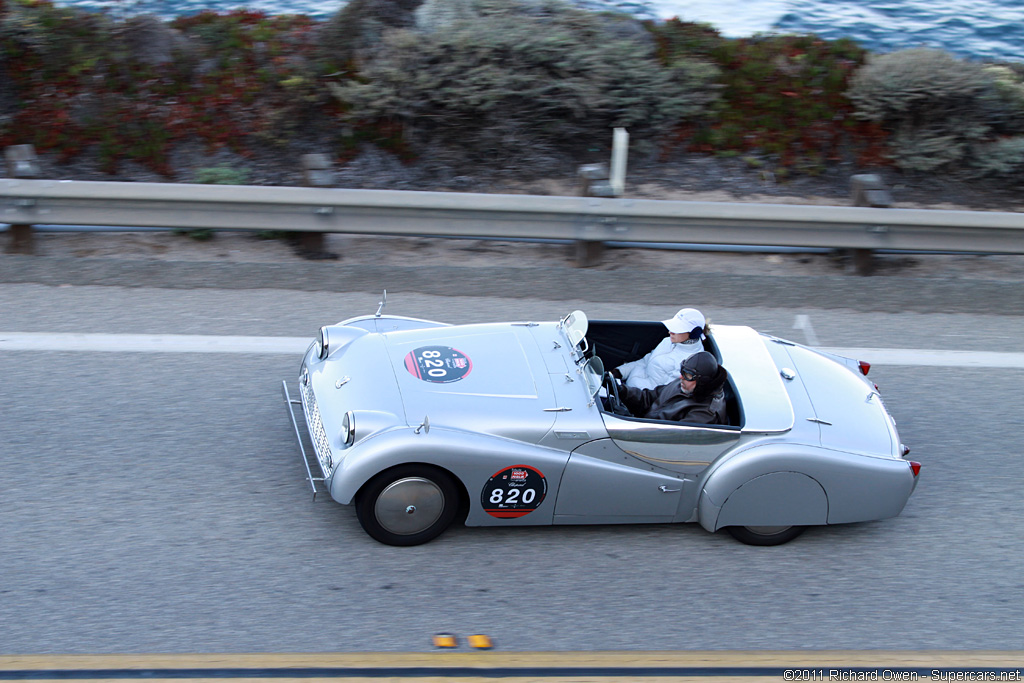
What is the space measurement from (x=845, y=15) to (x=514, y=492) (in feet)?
37.4

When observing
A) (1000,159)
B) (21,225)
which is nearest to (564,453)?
(21,225)

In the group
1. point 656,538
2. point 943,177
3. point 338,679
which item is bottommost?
point 943,177

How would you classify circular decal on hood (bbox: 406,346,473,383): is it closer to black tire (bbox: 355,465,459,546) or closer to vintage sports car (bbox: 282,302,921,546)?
vintage sports car (bbox: 282,302,921,546)

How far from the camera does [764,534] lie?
15.6 ft

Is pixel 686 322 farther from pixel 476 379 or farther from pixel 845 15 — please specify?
pixel 845 15

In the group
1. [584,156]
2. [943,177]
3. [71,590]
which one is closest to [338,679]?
[71,590]

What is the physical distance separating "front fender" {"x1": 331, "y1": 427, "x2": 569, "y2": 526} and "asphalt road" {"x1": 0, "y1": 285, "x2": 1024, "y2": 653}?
350 millimetres

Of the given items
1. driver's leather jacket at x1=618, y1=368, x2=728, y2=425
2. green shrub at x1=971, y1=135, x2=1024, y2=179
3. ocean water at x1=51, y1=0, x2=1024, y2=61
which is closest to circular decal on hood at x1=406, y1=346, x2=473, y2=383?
driver's leather jacket at x1=618, y1=368, x2=728, y2=425

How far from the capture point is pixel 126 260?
284 inches

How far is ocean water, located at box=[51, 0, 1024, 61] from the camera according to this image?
1196 centimetres

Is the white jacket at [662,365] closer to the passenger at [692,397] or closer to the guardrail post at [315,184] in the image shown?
the passenger at [692,397]

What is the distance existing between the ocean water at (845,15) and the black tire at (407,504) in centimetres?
859

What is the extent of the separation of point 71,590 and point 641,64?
8.28 meters

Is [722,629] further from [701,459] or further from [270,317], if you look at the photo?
[270,317]
